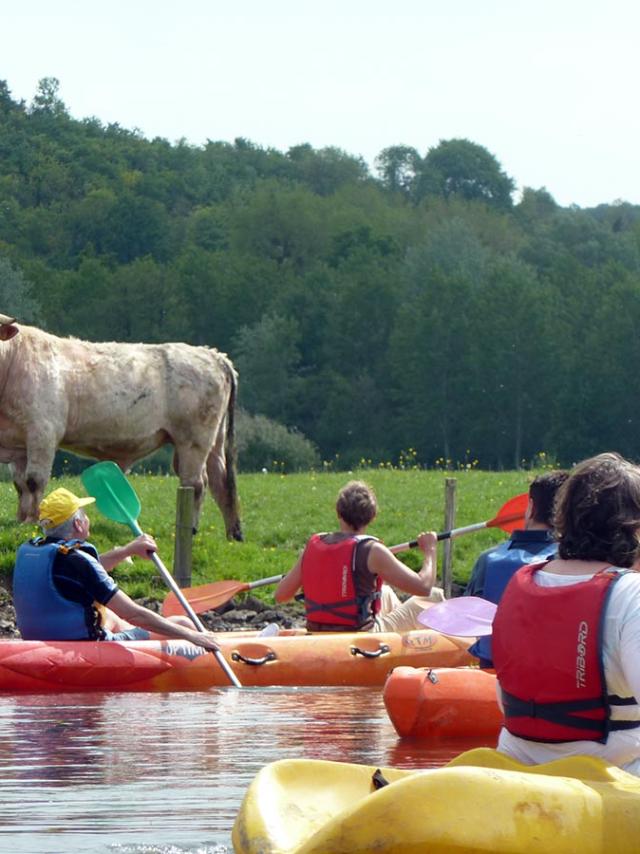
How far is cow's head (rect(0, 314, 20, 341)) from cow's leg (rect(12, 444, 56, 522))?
117 cm

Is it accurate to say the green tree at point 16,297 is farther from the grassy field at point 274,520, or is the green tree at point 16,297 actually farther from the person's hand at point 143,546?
the person's hand at point 143,546

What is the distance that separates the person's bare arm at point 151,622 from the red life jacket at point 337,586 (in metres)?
0.77

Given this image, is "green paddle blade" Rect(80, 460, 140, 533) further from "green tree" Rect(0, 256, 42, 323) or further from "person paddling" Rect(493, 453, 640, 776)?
"green tree" Rect(0, 256, 42, 323)

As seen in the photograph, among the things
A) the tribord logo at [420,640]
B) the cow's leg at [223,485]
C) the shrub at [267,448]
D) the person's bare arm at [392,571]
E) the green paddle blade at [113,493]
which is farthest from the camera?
the shrub at [267,448]

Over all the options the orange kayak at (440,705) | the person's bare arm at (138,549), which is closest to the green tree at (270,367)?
the person's bare arm at (138,549)

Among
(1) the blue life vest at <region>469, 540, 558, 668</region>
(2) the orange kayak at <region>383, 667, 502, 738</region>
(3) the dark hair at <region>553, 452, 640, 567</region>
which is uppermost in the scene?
(3) the dark hair at <region>553, 452, 640, 567</region>

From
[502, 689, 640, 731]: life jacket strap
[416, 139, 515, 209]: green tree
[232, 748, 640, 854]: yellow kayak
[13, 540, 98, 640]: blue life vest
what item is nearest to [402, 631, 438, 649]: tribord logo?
[13, 540, 98, 640]: blue life vest

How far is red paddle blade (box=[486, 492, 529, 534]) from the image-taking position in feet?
50.5

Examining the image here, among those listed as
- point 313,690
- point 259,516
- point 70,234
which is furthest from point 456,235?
point 313,690

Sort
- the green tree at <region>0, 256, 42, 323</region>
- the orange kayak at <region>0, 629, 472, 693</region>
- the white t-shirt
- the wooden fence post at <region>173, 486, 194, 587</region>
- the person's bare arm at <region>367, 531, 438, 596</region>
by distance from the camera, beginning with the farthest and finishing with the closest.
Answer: the green tree at <region>0, 256, 42, 323</region> → the wooden fence post at <region>173, 486, 194, 587</region> → the person's bare arm at <region>367, 531, 438, 596</region> → the orange kayak at <region>0, 629, 472, 693</region> → the white t-shirt

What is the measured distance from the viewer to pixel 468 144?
14325 centimetres

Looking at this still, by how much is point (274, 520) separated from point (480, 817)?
51.9 feet

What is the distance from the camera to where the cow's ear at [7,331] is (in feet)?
62.5

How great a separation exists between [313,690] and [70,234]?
90136 millimetres
